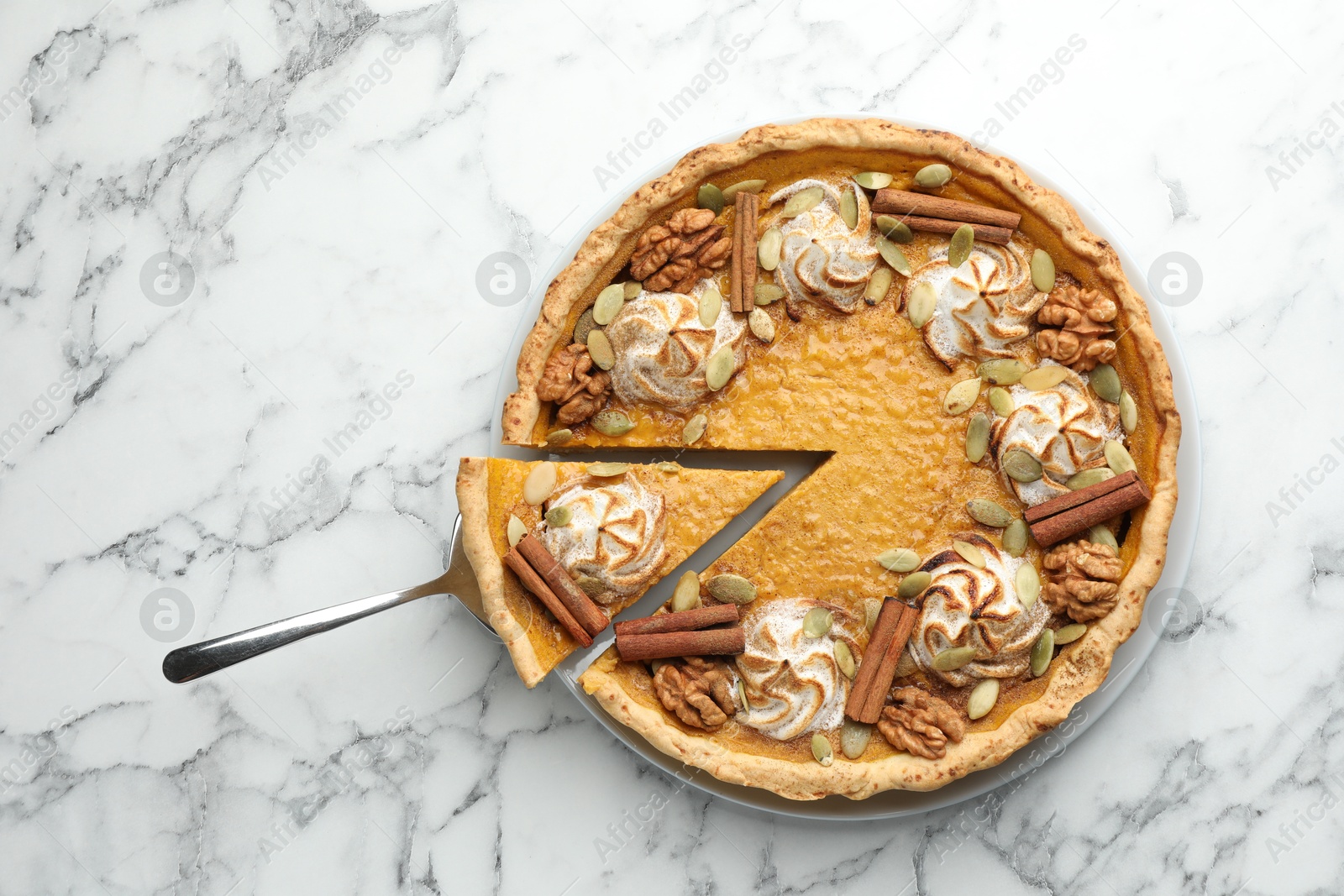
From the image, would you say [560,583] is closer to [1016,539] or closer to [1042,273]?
[1016,539]

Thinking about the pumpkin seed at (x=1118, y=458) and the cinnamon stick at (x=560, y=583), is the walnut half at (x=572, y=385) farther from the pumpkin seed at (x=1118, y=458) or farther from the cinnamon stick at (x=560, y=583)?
the pumpkin seed at (x=1118, y=458)

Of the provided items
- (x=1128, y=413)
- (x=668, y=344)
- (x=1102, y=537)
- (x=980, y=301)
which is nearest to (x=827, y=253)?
(x=980, y=301)

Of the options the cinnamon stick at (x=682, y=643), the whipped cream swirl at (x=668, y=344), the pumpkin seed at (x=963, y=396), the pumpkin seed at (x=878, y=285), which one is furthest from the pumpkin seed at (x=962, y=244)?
the cinnamon stick at (x=682, y=643)

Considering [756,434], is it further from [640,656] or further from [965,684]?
[965,684]

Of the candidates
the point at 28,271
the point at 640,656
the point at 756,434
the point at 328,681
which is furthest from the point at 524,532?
the point at 28,271

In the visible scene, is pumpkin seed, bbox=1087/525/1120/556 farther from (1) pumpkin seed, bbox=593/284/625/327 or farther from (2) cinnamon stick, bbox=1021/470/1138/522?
(1) pumpkin seed, bbox=593/284/625/327

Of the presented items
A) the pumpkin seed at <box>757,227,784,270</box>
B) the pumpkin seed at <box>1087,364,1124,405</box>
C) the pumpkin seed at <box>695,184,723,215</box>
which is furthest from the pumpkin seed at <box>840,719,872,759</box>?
the pumpkin seed at <box>695,184,723,215</box>
